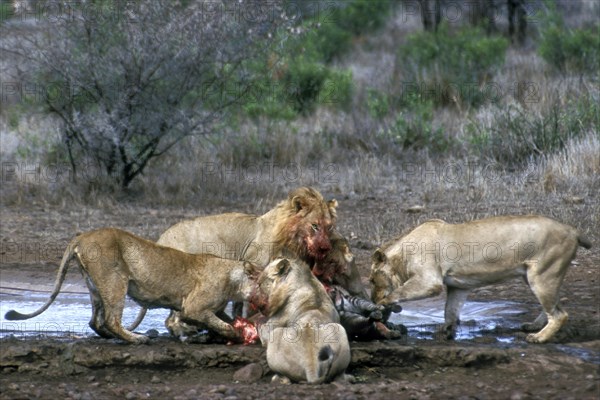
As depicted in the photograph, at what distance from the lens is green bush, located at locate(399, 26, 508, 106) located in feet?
67.9

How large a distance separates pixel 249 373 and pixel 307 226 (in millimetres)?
1378

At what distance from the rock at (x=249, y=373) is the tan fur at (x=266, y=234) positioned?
113 cm

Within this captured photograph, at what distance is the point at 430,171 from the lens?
16375mm

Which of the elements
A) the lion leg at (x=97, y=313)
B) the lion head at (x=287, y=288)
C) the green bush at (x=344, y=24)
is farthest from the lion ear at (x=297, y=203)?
the green bush at (x=344, y=24)

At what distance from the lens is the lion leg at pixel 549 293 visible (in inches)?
332

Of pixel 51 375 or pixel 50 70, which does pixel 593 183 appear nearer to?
pixel 50 70

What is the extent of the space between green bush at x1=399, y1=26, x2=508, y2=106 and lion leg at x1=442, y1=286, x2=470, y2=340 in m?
10.5

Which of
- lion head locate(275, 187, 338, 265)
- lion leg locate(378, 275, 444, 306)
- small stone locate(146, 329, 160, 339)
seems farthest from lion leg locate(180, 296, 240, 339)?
lion leg locate(378, 275, 444, 306)

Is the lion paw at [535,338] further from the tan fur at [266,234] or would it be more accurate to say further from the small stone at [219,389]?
the small stone at [219,389]

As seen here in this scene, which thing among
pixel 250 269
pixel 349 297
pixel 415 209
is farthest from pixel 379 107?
pixel 250 269

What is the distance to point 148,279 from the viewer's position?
843cm

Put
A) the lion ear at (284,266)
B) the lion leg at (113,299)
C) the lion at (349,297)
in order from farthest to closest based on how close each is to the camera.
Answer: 1. the lion at (349,297)
2. the lion leg at (113,299)
3. the lion ear at (284,266)

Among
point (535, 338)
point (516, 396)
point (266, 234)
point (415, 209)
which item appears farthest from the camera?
point (415, 209)

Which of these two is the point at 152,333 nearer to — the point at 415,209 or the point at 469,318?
the point at 469,318
